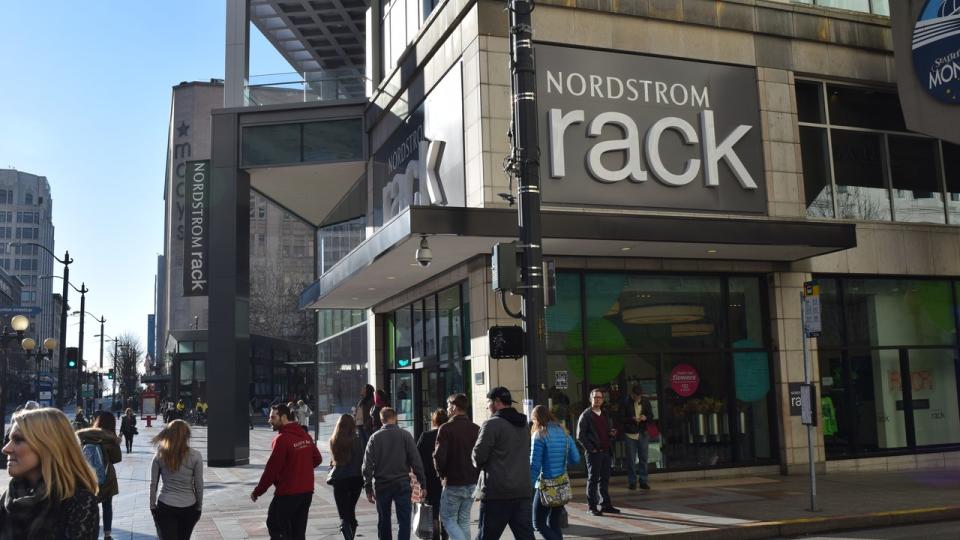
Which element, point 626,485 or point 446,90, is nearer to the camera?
point 626,485

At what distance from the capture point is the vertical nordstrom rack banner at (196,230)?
985 inches

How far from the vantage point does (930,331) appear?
19.3 meters

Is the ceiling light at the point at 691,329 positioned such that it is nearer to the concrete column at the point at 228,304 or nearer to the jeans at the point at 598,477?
the jeans at the point at 598,477

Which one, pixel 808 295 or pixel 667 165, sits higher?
pixel 667 165

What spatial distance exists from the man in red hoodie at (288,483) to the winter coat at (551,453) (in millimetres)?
2274

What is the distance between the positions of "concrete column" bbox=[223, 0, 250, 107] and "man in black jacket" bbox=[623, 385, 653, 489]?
48.4 feet

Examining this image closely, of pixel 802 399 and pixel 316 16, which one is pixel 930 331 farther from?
pixel 316 16

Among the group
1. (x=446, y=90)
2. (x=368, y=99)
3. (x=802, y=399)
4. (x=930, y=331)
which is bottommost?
(x=802, y=399)

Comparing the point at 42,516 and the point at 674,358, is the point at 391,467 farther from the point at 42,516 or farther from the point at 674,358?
the point at 674,358

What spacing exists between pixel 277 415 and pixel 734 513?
688 cm

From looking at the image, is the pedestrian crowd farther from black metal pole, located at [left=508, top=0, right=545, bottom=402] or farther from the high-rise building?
the high-rise building

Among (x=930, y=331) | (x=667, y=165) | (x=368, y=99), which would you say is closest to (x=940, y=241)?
(x=930, y=331)

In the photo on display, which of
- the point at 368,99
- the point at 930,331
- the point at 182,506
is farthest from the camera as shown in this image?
the point at 368,99

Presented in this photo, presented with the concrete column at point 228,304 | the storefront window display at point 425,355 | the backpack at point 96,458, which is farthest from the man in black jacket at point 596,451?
the concrete column at point 228,304
